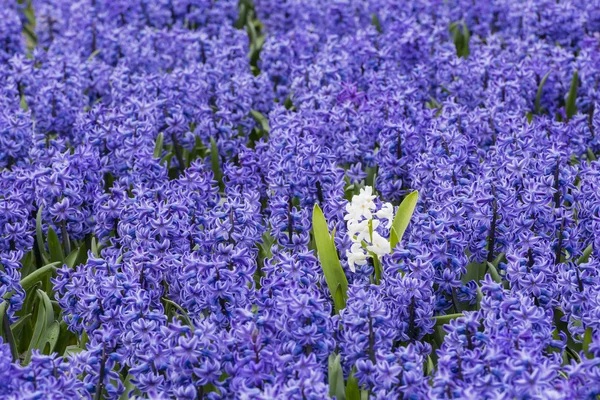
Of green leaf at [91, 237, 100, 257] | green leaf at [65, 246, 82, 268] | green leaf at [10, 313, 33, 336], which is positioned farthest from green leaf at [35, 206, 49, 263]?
green leaf at [10, 313, 33, 336]

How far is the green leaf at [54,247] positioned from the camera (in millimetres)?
5285

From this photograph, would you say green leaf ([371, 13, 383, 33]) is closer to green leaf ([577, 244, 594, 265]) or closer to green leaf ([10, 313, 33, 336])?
green leaf ([577, 244, 594, 265])

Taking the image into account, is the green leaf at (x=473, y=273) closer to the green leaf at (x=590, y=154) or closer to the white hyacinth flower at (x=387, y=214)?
the white hyacinth flower at (x=387, y=214)

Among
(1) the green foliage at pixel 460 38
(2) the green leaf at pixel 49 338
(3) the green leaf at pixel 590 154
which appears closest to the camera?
(2) the green leaf at pixel 49 338

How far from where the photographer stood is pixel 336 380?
3938 millimetres

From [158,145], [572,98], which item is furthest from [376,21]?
[158,145]

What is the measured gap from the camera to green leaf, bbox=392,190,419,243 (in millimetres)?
4859

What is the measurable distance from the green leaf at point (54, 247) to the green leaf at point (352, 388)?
240 centimetres

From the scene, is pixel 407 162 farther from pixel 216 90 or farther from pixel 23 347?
pixel 23 347

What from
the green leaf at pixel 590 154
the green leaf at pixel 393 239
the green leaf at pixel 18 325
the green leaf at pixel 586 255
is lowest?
the green leaf at pixel 18 325

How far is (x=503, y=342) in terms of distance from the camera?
12.2 ft

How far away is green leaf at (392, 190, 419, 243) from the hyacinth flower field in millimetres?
15

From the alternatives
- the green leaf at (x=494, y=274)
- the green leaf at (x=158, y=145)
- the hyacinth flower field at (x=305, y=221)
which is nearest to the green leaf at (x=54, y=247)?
the hyacinth flower field at (x=305, y=221)

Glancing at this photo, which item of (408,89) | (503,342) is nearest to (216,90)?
(408,89)
